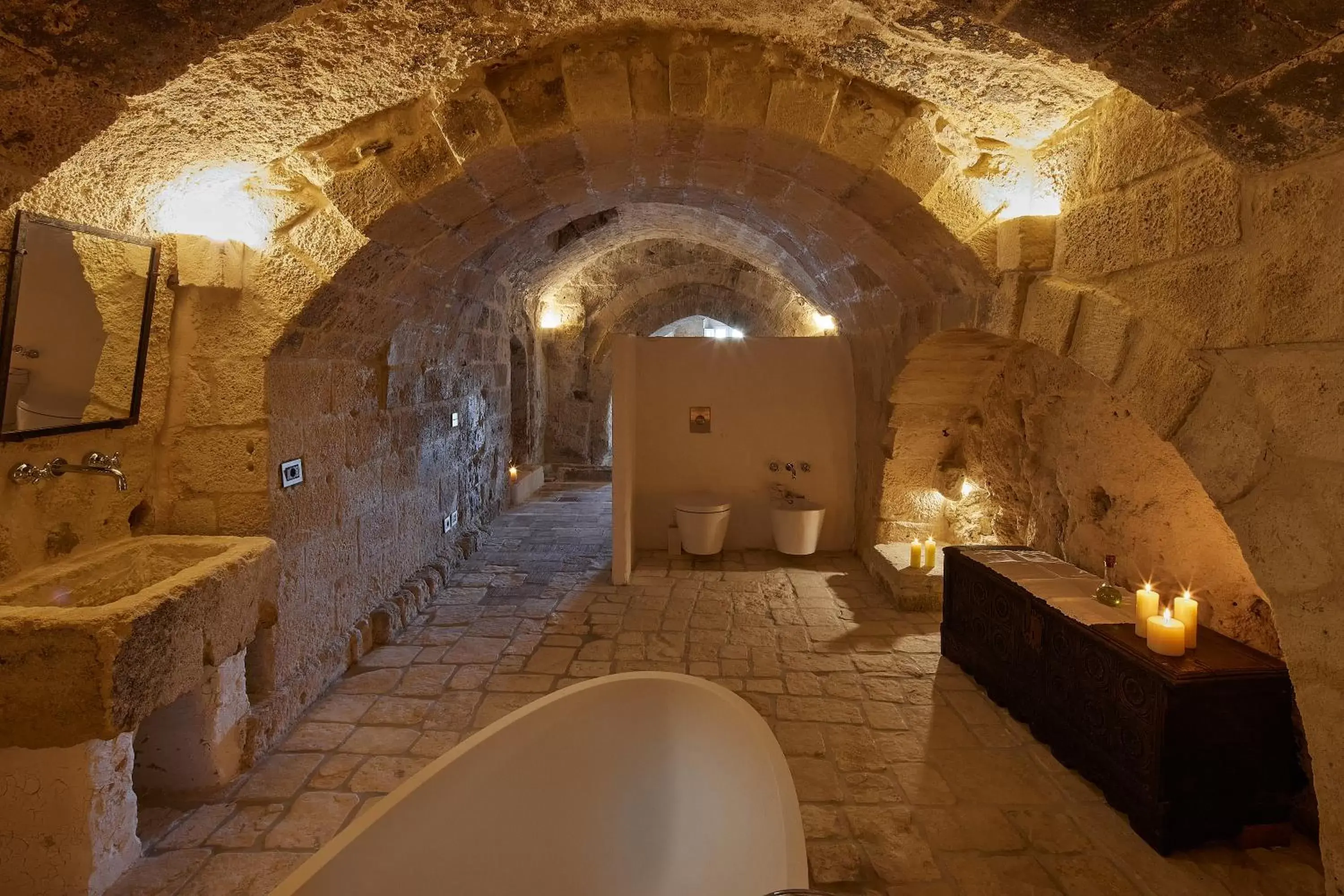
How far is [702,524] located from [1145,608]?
3084 millimetres

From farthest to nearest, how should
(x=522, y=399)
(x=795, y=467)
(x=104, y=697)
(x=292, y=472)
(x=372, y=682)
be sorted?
(x=522, y=399)
(x=795, y=467)
(x=372, y=682)
(x=292, y=472)
(x=104, y=697)

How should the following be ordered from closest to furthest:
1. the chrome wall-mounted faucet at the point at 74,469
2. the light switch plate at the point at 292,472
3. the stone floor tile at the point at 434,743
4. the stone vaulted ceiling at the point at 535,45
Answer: the stone vaulted ceiling at the point at 535,45, the chrome wall-mounted faucet at the point at 74,469, the stone floor tile at the point at 434,743, the light switch plate at the point at 292,472

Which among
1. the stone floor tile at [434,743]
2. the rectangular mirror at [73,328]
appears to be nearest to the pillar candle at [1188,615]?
the stone floor tile at [434,743]

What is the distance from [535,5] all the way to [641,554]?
4.21m

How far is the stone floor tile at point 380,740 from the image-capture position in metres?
2.78

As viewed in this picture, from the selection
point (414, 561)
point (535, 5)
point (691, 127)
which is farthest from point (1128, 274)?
point (414, 561)

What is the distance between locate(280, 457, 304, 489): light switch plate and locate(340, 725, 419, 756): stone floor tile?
110cm

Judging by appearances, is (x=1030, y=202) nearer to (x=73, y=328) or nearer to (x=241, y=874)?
(x=73, y=328)

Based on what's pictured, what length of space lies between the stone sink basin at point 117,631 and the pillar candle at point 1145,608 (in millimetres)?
3258

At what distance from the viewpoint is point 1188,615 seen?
237 cm

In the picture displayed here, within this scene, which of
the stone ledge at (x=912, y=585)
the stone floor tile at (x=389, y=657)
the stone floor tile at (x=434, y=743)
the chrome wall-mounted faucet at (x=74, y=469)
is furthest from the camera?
the stone ledge at (x=912, y=585)

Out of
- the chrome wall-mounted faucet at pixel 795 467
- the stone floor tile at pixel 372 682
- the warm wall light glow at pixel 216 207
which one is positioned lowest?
the stone floor tile at pixel 372 682

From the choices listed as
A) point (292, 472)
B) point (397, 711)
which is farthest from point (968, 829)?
point (292, 472)

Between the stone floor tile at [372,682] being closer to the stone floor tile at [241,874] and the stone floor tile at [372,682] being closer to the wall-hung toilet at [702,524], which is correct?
the stone floor tile at [241,874]
